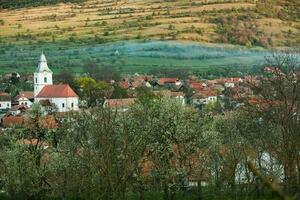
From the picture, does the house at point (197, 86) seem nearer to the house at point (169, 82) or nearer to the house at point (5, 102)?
the house at point (169, 82)

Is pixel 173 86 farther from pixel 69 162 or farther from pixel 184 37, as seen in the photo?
pixel 69 162

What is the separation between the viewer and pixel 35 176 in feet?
105

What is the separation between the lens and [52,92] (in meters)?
→ 95.4

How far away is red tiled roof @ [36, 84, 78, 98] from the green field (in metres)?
44.2

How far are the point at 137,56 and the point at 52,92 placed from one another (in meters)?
73.2

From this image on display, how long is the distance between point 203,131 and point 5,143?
1399 cm

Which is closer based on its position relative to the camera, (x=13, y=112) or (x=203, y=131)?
(x=203, y=131)

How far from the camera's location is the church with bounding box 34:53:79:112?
298 feet

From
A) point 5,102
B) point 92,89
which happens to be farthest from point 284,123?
point 5,102

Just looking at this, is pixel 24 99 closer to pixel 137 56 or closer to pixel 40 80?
pixel 40 80

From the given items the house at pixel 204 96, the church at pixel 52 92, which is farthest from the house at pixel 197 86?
the church at pixel 52 92

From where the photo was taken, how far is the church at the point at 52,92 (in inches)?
3582

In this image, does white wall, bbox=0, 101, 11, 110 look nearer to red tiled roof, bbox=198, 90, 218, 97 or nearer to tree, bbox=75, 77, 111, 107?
tree, bbox=75, 77, 111, 107

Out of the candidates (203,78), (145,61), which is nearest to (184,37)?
(145,61)
